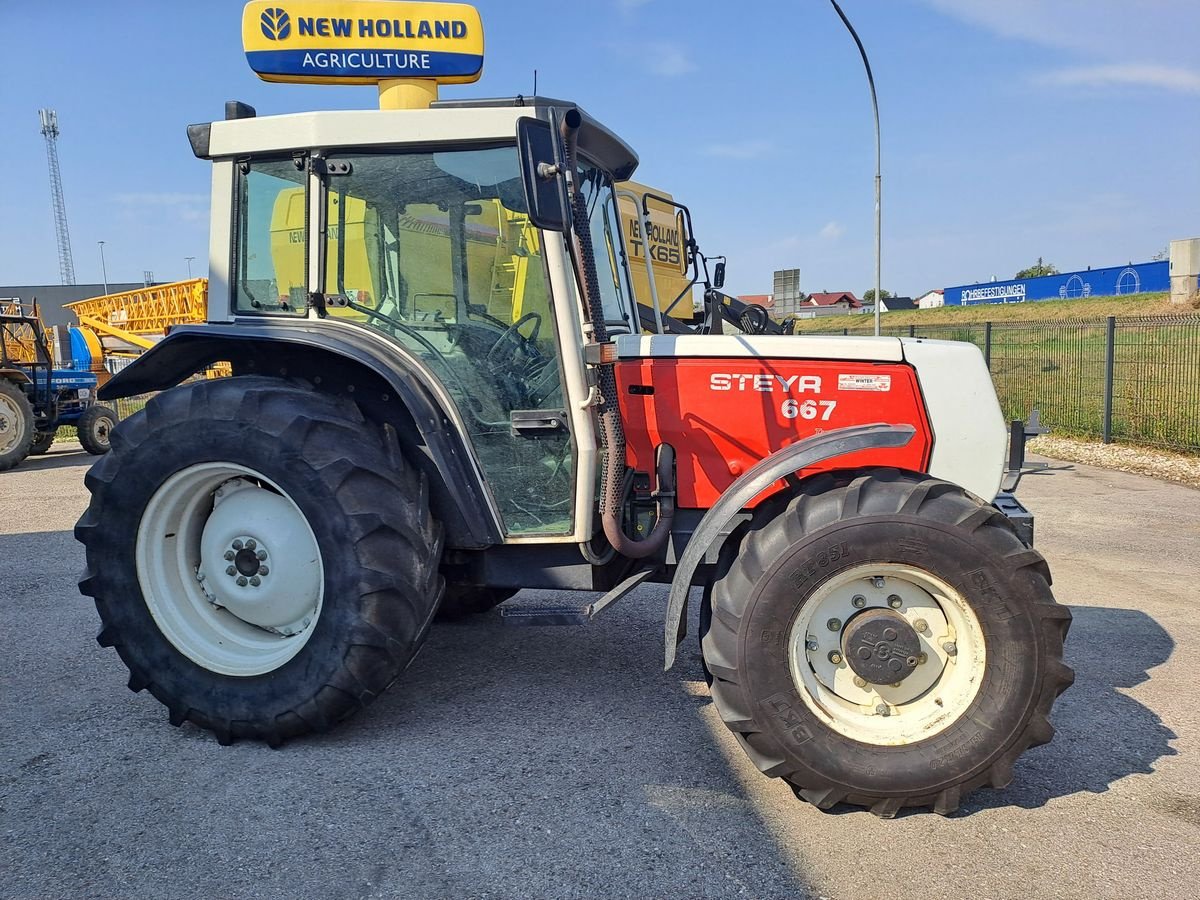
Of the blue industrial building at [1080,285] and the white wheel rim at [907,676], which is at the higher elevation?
the blue industrial building at [1080,285]

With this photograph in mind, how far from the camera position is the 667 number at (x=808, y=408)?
10.7 ft

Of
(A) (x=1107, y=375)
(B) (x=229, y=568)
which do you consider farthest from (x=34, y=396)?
(A) (x=1107, y=375)

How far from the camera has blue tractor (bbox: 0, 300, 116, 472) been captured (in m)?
12.0

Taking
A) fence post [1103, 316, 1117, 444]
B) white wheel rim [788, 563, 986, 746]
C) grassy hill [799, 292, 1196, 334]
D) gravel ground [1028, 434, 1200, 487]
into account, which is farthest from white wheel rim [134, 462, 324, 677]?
grassy hill [799, 292, 1196, 334]

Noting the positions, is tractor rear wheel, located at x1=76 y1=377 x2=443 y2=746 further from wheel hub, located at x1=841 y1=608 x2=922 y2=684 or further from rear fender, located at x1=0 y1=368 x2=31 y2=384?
rear fender, located at x1=0 y1=368 x2=31 y2=384

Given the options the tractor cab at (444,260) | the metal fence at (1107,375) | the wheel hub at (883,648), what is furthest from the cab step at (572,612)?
the metal fence at (1107,375)

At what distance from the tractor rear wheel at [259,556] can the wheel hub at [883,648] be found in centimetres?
152

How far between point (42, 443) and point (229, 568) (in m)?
12.2

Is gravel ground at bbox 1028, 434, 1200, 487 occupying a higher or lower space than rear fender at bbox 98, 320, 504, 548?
lower

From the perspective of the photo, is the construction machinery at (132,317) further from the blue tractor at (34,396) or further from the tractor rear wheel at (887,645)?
→ the tractor rear wheel at (887,645)

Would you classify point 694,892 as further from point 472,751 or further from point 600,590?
point 600,590

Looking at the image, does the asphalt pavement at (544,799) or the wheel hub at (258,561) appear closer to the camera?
the asphalt pavement at (544,799)

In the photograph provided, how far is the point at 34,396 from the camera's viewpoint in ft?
41.8

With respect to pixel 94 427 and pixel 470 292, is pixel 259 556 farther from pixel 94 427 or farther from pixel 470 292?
pixel 94 427
